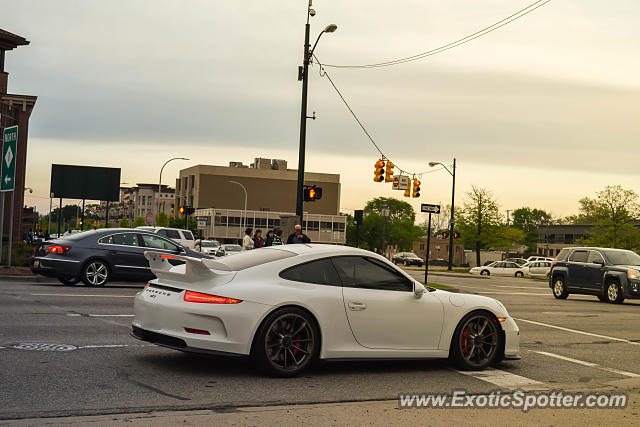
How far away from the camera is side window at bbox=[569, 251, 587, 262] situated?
Result: 81.6 feet

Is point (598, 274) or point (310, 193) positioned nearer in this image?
point (598, 274)

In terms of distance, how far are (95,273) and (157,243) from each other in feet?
6.23

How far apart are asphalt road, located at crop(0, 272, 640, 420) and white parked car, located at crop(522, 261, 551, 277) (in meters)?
47.0

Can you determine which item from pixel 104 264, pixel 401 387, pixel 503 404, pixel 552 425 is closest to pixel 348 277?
pixel 401 387

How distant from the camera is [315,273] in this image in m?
8.30

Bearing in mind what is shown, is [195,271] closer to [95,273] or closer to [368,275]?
[368,275]

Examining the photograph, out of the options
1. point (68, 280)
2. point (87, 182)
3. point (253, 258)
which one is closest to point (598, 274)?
point (68, 280)

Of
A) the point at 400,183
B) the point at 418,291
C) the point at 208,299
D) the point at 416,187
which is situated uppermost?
the point at 400,183

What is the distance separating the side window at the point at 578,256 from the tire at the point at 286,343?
18837 mm

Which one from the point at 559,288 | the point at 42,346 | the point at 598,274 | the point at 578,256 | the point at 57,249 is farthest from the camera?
the point at 559,288

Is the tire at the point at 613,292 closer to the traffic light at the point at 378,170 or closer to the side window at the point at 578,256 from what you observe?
the side window at the point at 578,256

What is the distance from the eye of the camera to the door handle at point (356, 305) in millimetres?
8203

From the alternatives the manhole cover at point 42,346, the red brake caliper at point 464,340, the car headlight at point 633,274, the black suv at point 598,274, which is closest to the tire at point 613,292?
the black suv at point 598,274

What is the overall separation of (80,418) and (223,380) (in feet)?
6.55
